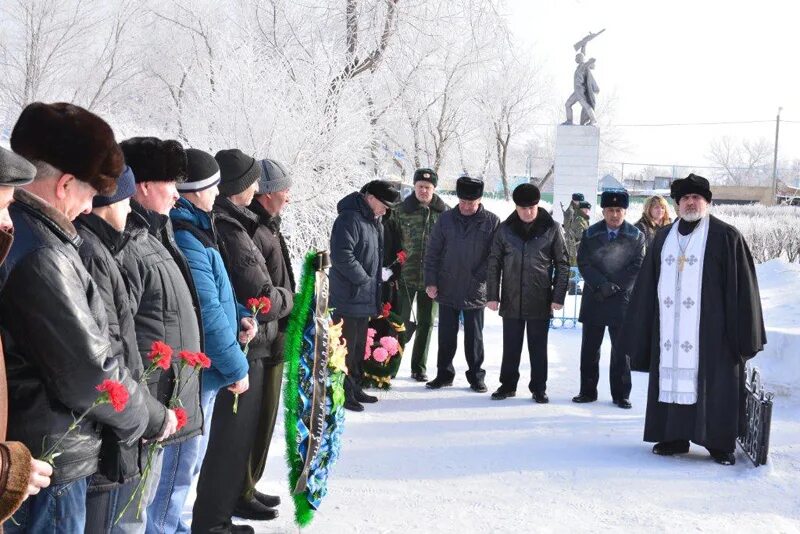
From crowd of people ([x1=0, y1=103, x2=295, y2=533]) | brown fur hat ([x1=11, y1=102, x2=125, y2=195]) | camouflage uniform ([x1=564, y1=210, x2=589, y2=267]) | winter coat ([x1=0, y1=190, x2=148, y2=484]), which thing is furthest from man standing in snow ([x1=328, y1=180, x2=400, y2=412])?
camouflage uniform ([x1=564, y1=210, x2=589, y2=267])

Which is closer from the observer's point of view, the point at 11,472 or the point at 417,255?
the point at 11,472

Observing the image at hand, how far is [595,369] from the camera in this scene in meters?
7.05

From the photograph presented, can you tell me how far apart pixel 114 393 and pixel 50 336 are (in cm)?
20

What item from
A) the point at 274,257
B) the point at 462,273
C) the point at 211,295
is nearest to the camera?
the point at 211,295

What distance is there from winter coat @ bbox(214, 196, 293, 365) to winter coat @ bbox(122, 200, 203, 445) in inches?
30.3

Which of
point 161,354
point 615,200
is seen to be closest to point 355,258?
point 615,200

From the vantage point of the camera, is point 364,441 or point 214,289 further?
point 364,441

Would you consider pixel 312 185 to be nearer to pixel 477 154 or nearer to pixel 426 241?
pixel 426 241

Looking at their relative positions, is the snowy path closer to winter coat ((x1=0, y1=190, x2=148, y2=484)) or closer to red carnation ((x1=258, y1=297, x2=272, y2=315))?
red carnation ((x1=258, y1=297, x2=272, y2=315))

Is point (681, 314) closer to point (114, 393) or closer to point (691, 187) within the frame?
point (691, 187)

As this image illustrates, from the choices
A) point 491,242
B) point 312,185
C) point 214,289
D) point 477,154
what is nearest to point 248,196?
point 214,289

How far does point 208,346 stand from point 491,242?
4.36 meters

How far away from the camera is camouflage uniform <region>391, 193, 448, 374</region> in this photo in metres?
7.79

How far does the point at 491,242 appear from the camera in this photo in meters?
7.32
